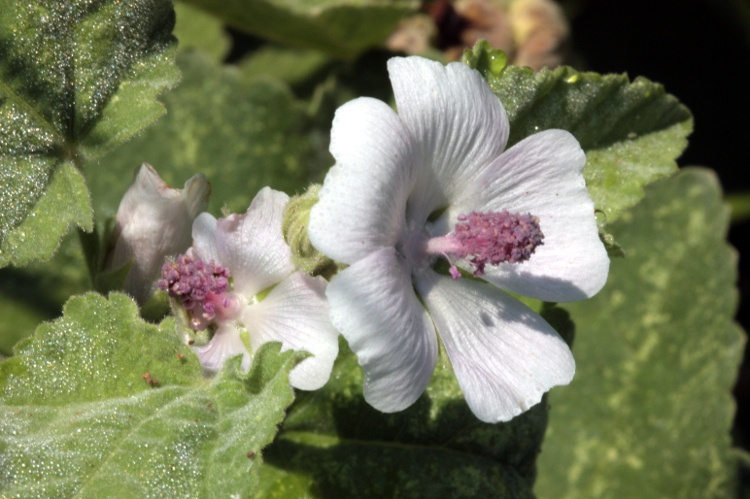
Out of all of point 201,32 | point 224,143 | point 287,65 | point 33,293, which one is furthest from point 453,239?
point 201,32

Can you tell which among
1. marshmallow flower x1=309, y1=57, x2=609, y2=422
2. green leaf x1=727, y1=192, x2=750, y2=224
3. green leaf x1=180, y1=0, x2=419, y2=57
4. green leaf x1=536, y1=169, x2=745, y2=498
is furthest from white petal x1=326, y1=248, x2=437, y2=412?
green leaf x1=727, y1=192, x2=750, y2=224

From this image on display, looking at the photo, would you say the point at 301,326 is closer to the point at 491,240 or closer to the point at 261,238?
the point at 261,238

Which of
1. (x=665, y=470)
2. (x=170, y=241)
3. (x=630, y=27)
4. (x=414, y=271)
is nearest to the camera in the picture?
(x=414, y=271)

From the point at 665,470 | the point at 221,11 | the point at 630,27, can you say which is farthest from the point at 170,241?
the point at 630,27

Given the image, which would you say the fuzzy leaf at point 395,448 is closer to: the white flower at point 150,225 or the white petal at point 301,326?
the white petal at point 301,326

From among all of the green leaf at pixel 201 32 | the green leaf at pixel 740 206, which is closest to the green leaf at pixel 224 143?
the green leaf at pixel 201 32

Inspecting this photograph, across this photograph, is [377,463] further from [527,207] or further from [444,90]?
[444,90]

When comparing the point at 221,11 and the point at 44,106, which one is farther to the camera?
the point at 221,11
